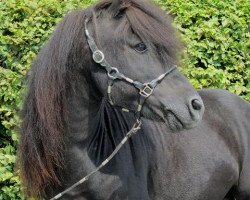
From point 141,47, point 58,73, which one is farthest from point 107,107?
point 141,47

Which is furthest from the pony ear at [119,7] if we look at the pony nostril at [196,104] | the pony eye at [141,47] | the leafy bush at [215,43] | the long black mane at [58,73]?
the leafy bush at [215,43]

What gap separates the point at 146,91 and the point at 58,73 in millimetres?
477

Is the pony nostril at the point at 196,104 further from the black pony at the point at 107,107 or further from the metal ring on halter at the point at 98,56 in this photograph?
the metal ring on halter at the point at 98,56

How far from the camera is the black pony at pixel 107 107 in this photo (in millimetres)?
2752

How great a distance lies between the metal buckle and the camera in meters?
2.74

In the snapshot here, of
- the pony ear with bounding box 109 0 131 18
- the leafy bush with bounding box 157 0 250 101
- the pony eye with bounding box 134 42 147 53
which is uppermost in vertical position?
the pony ear with bounding box 109 0 131 18

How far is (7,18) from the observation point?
468 centimetres

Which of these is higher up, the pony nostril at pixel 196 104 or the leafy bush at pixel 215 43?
the pony nostril at pixel 196 104

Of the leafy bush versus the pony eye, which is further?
the leafy bush

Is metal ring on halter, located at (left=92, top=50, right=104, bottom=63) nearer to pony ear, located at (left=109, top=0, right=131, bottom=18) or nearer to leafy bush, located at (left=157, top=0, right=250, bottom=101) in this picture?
pony ear, located at (left=109, top=0, right=131, bottom=18)

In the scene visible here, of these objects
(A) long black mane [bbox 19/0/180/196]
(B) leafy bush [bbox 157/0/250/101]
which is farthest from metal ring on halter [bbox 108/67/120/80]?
(B) leafy bush [bbox 157/0/250/101]

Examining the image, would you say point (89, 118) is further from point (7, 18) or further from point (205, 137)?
point (7, 18)

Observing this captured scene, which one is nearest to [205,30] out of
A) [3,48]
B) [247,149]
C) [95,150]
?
[247,149]

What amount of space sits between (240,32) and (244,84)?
547 millimetres
